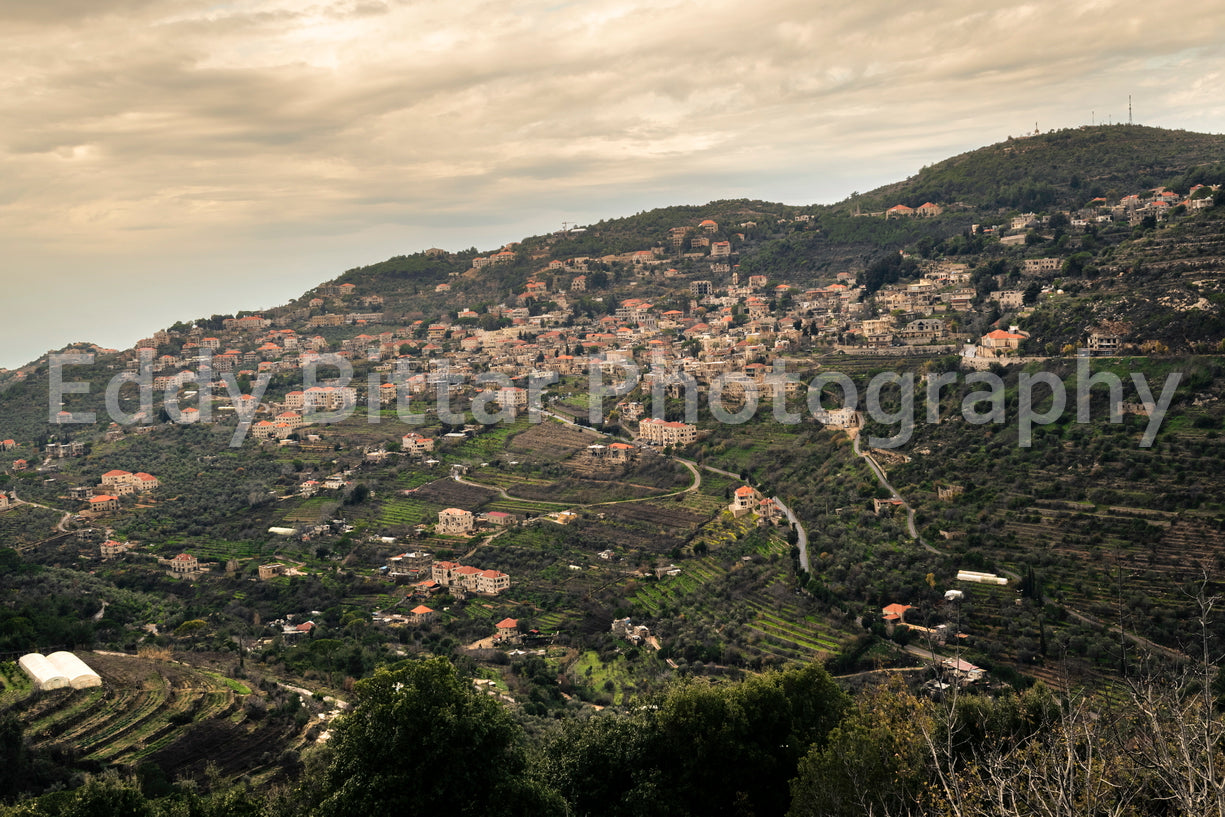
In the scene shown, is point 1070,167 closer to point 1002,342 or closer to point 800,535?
point 1002,342

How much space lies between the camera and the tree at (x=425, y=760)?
36.5ft

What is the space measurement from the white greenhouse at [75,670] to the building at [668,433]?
25.2 metres

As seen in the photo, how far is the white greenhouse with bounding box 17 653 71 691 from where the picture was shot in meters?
18.0

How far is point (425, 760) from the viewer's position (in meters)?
11.4

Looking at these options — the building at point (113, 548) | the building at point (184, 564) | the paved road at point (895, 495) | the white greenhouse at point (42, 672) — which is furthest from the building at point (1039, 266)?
the white greenhouse at point (42, 672)

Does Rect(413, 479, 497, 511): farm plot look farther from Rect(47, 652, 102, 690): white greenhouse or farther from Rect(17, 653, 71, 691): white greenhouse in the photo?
Rect(17, 653, 71, 691): white greenhouse

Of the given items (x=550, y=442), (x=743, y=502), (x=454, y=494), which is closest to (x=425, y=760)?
(x=743, y=502)

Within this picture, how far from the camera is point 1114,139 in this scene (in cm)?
6297

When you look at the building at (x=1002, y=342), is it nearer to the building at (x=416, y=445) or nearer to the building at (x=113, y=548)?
the building at (x=416, y=445)

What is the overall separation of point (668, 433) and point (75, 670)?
25.9 metres

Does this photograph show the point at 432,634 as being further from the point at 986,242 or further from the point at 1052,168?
the point at 1052,168

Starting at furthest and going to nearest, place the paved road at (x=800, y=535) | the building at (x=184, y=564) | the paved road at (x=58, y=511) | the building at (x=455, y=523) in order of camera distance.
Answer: the paved road at (x=58, y=511) → the building at (x=455, y=523) → the building at (x=184, y=564) → the paved road at (x=800, y=535)

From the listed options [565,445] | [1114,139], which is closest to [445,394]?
[565,445]

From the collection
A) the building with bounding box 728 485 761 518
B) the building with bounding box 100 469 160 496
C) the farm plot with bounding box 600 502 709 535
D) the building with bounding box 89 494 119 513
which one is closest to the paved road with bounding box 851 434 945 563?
the building with bounding box 728 485 761 518
